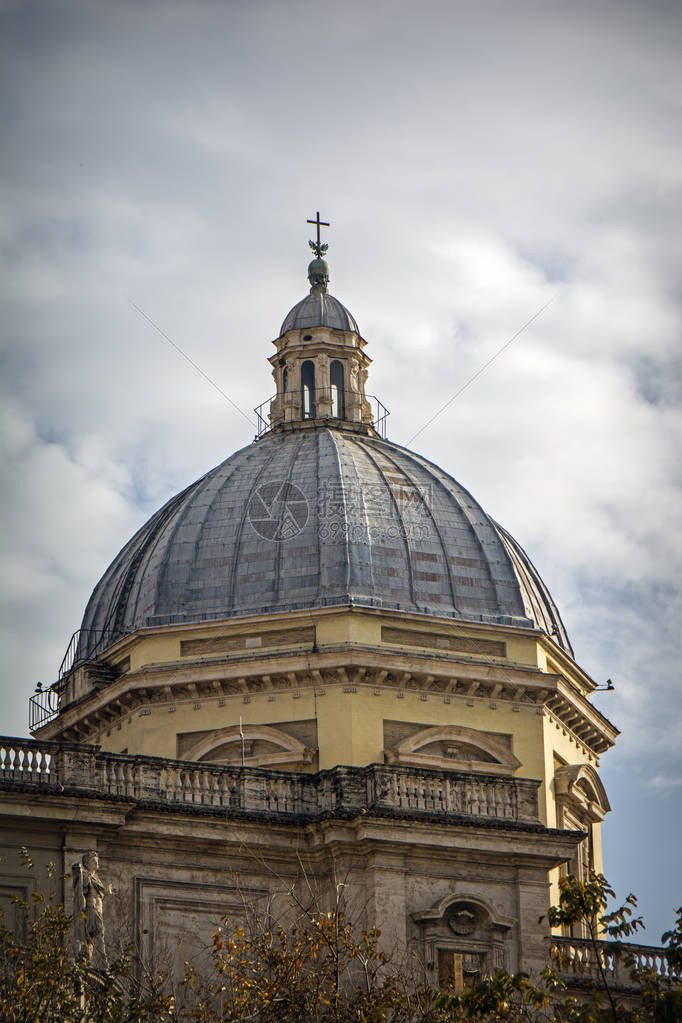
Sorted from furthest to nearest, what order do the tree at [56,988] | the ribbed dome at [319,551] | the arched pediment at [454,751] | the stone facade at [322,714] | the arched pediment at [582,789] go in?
1. the arched pediment at [582,789]
2. the ribbed dome at [319,551]
3. the arched pediment at [454,751]
4. the stone facade at [322,714]
5. the tree at [56,988]

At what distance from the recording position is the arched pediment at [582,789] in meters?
52.8

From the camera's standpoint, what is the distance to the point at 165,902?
40.7 m

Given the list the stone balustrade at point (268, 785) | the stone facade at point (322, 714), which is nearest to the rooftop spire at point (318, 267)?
the stone facade at point (322, 714)

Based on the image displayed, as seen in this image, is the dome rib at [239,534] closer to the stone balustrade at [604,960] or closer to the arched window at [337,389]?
Answer: the arched window at [337,389]

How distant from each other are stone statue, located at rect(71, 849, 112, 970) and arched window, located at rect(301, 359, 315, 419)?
2313 cm

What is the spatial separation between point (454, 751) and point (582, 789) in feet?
16.4

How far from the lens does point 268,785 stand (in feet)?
141

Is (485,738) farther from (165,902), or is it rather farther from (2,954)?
(2,954)

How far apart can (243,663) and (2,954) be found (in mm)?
17445

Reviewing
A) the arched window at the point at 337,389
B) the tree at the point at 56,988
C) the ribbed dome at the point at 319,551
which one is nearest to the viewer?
the tree at the point at 56,988

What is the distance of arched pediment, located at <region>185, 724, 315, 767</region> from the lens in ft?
162

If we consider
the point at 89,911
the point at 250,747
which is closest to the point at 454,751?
the point at 250,747

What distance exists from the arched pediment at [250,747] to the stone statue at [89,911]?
34.0 feet

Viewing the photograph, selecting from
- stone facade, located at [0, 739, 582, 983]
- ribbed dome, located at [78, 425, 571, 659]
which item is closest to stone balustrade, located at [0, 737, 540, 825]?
stone facade, located at [0, 739, 582, 983]
